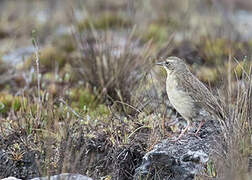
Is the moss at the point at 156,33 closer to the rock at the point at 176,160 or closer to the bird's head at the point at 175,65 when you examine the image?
the bird's head at the point at 175,65

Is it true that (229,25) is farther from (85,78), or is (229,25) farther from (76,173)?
(76,173)

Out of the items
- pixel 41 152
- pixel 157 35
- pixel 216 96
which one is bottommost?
pixel 157 35

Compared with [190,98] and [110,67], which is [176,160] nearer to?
[190,98]

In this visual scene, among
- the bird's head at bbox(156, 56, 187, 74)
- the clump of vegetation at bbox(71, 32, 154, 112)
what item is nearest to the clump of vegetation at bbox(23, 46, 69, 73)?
the clump of vegetation at bbox(71, 32, 154, 112)

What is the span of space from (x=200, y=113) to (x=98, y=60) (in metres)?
2.38

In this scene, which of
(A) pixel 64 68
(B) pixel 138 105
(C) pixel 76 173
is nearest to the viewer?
(C) pixel 76 173

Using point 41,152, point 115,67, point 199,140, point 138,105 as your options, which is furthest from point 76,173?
point 115,67

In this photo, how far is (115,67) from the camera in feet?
19.8

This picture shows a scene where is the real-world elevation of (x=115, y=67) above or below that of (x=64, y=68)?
above

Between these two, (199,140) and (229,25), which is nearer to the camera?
(199,140)

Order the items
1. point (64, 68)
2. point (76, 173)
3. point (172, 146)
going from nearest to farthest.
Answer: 1. point (76, 173)
2. point (172, 146)
3. point (64, 68)

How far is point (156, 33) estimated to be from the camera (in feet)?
30.1

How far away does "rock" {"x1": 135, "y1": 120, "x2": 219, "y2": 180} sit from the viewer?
3.82 meters

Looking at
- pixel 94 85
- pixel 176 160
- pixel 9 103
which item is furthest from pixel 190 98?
pixel 9 103
